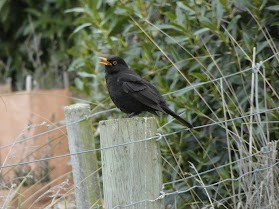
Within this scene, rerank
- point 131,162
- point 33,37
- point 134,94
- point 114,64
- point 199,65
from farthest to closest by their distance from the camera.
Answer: point 33,37 → point 199,65 → point 114,64 → point 134,94 → point 131,162

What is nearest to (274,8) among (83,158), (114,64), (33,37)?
(114,64)

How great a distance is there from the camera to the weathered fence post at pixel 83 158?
14.7ft

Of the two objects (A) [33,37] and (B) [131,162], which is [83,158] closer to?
(B) [131,162]

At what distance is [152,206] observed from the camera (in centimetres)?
376

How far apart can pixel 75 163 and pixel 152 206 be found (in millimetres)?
944

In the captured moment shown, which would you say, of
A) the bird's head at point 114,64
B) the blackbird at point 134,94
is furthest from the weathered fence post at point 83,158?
the bird's head at point 114,64

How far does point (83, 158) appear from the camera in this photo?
456cm

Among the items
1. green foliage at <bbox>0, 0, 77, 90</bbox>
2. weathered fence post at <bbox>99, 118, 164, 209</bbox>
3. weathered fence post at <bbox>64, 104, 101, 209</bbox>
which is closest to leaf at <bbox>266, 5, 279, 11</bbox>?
weathered fence post at <bbox>64, 104, 101, 209</bbox>

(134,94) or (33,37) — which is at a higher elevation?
(33,37)

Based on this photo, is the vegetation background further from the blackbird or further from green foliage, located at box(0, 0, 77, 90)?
green foliage, located at box(0, 0, 77, 90)

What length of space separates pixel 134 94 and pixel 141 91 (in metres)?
0.05

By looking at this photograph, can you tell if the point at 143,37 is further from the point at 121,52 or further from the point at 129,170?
the point at 129,170

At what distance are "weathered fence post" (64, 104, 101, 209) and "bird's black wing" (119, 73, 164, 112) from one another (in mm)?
336

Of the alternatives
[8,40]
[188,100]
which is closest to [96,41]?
[188,100]
